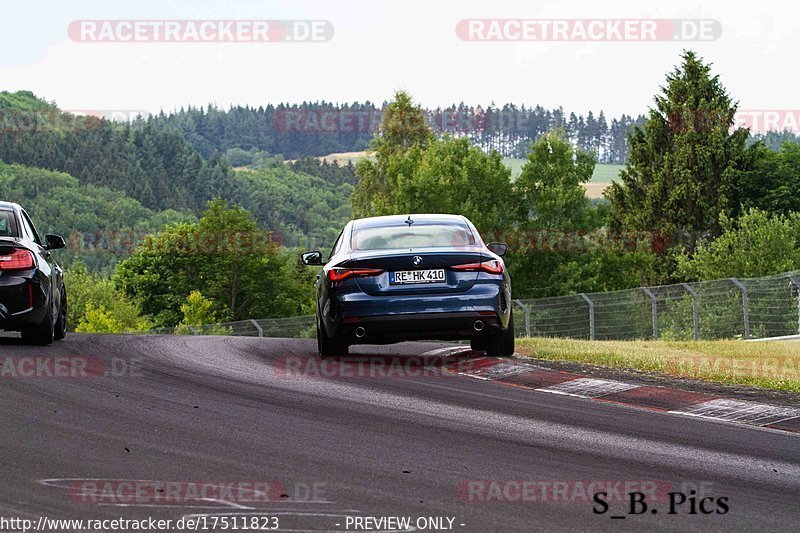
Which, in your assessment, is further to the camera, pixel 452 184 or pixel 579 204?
pixel 579 204

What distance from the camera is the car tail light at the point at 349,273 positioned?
1332 cm

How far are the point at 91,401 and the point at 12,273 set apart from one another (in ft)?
15.2

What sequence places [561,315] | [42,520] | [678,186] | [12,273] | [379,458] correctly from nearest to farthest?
1. [42,520]
2. [379,458]
3. [12,273]
4. [561,315]
5. [678,186]

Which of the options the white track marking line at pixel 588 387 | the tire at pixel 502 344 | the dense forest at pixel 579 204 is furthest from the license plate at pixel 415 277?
the dense forest at pixel 579 204

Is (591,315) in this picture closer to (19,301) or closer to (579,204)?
(19,301)

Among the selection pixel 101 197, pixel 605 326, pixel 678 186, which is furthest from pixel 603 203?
pixel 101 197

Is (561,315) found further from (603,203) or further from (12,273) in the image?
(603,203)

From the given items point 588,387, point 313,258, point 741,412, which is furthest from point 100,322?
point 741,412

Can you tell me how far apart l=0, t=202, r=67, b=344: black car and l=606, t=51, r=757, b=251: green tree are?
56336 mm

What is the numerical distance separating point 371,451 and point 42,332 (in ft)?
27.3

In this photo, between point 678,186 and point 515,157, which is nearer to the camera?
point 678,186

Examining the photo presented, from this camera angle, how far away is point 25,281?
14344 mm

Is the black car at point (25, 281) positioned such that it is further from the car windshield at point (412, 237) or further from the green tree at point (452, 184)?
the green tree at point (452, 184)

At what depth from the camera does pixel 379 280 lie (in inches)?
523
